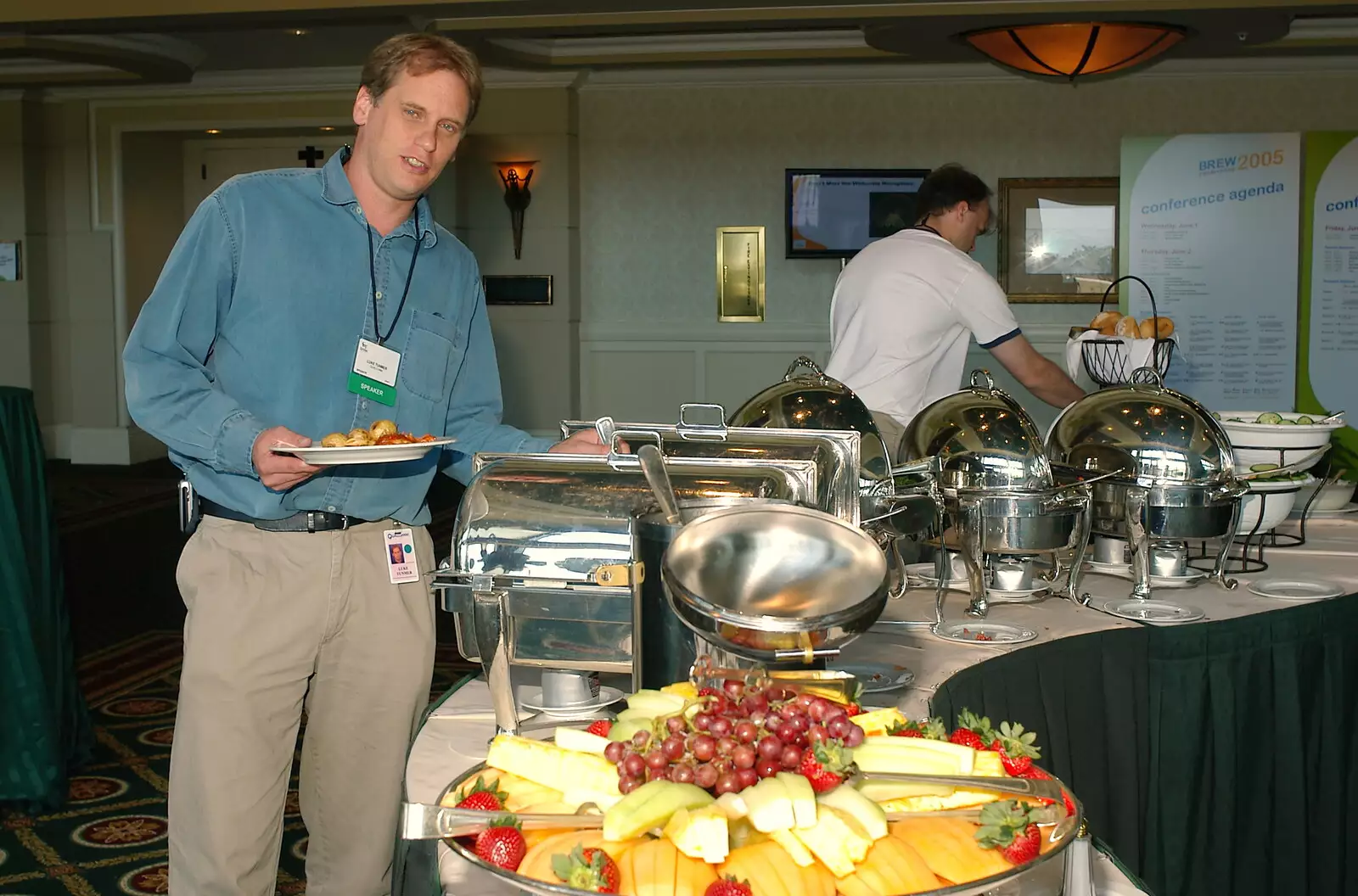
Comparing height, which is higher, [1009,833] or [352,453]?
[352,453]

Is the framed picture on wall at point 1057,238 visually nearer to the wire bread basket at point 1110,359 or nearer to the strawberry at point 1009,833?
the wire bread basket at point 1110,359

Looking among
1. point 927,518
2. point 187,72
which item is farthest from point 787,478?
point 187,72

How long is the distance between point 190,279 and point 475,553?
2.01 ft

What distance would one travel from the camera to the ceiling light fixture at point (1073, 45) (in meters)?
5.52

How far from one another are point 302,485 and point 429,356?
29 centimetres

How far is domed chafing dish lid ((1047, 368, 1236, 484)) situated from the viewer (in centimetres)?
255

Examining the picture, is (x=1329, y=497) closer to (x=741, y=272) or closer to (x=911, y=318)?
(x=911, y=318)

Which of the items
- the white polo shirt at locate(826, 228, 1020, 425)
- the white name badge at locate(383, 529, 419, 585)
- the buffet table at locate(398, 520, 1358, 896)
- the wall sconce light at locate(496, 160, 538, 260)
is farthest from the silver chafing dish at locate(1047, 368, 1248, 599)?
the wall sconce light at locate(496, 160, 538, 260)

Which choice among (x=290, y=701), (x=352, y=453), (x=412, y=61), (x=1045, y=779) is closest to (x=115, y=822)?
(x=290, y=701)

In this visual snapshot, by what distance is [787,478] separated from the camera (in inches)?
65.1

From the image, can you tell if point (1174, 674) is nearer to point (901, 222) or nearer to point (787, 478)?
point (787, 478)

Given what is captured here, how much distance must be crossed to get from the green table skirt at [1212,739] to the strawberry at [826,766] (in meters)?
0.97

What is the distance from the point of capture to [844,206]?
27.9 ft

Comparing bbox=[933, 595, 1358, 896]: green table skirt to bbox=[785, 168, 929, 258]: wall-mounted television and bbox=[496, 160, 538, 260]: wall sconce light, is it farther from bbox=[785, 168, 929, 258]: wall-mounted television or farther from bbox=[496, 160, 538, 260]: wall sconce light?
bbox=[496, 160, 538, 260]: wall sconce light
